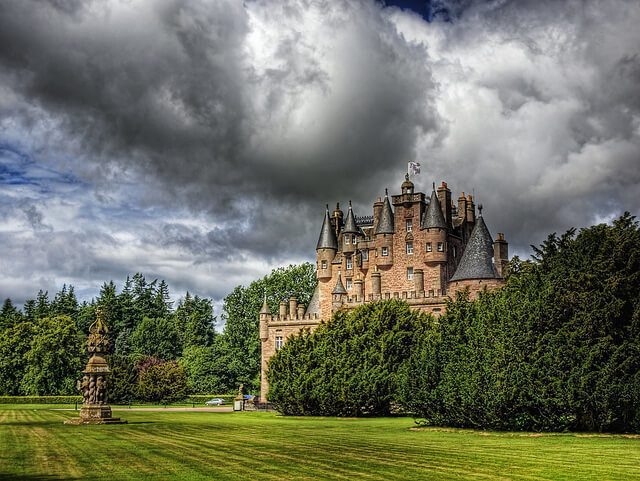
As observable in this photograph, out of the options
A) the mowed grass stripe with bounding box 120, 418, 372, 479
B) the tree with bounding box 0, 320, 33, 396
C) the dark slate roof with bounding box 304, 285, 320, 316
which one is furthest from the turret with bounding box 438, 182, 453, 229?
the tree with bounding box 0, 320, 33, 396

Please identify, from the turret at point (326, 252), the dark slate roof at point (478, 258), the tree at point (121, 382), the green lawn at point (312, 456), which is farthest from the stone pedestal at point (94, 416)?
the tree at point (121, 382)

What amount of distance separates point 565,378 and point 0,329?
284 ft

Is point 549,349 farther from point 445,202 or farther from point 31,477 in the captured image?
point 445,202

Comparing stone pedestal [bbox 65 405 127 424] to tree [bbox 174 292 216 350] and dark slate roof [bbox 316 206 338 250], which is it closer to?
dark slate roof [bbox 316 206 338 250]

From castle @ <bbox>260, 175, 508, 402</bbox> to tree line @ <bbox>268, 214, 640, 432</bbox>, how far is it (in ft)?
84.5

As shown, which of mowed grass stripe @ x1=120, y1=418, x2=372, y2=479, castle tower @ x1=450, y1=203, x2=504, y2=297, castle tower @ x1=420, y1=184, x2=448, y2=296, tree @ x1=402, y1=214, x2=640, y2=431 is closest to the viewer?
mowed grass stripe @ x1=120, y1=418, x2=372, y2=479

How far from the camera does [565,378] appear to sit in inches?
1198

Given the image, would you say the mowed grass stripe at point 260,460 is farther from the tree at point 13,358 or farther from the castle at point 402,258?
the tree at point 13,358

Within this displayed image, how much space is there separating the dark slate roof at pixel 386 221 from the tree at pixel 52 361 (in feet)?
139

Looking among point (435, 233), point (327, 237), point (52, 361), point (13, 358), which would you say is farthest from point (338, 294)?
point (13, 358)

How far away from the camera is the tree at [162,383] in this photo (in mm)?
78125

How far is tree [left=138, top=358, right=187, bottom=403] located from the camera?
78.1m

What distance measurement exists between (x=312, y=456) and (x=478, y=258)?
45.3 m

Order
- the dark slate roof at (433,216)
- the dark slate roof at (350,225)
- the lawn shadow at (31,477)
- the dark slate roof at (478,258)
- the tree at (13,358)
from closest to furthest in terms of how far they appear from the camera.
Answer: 1. the lawn shadow at (31,477)
2. the dark slate roof at (478,258)
3. the dark slate roof at (433,216)
4. the dark slate roof at (350,225)
5. the tree at (13,358)
